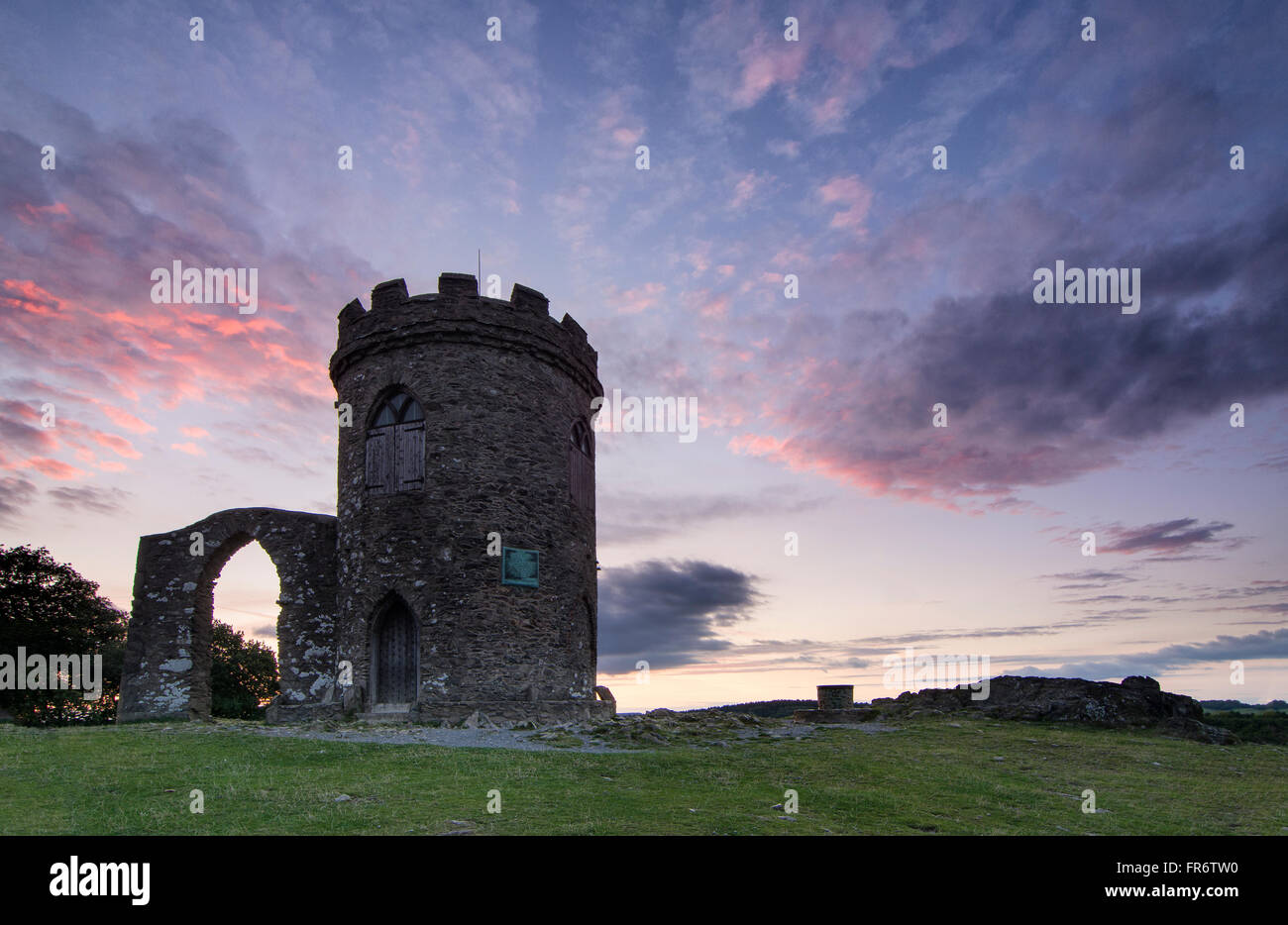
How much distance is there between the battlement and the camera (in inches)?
750

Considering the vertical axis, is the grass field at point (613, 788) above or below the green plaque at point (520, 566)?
below

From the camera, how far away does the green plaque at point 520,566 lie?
18203 millimetres

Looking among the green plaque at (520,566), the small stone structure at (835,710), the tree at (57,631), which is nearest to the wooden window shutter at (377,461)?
the green plaque at (520,566)

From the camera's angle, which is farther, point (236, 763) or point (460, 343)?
point (460, 343)

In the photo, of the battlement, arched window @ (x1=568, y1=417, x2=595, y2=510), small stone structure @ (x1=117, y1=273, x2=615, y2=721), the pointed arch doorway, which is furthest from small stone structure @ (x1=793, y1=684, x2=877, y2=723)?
the battlement

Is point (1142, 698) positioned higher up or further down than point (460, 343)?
further down

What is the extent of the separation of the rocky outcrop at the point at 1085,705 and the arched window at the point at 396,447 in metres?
14.1

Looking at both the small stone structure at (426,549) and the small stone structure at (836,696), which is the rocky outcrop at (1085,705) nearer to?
the small stone structure at (836,696)

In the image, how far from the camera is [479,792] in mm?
9109

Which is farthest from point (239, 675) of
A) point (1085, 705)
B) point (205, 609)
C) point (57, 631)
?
point (1085, 705)

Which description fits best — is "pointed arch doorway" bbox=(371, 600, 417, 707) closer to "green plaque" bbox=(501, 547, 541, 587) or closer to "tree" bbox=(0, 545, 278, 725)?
"green plaque" bbox=(501, 547, 541, 587)
